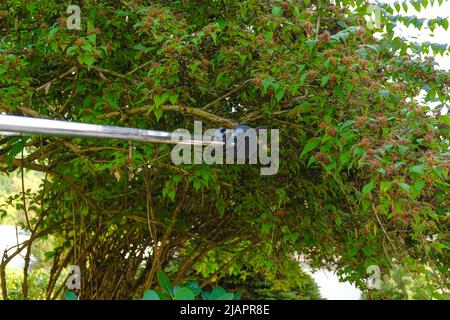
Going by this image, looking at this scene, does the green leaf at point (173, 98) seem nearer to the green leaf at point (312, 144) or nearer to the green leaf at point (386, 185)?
the green leaf at point (312, 144)

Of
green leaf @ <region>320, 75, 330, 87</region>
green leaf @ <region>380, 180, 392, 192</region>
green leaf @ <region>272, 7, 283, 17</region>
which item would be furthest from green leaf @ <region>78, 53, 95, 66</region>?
green leaf @ <region>380, 180, 392, 192</region>

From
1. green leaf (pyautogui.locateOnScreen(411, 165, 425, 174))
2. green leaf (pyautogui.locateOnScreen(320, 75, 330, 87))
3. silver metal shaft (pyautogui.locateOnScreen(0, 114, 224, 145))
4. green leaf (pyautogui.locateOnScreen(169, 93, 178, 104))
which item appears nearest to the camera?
silver metal shaft (pyautogui.locateOnScreen(0, 114, 224, 145))

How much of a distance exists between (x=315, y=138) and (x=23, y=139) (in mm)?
952

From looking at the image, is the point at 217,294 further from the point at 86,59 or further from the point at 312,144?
the point at 86,59

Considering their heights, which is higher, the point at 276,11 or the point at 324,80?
the point at 276,11

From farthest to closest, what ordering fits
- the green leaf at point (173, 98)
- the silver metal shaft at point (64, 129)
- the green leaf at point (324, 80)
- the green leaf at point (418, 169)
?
the green leaf at point (173, 98), the green leaf at point (324, 80), the green leaf at point (418, 169), the silver metal shaft at point (64, 129)

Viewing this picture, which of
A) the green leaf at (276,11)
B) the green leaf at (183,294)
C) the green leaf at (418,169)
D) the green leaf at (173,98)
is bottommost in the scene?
the green leaf at (183,294)

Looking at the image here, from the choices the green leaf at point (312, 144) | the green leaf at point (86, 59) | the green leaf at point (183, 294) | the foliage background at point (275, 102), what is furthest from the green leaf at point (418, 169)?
the green leaf at point (86, 59)

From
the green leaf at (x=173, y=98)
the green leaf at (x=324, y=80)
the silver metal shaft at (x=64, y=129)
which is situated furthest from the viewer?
the green leaf at (x=173, y=98)

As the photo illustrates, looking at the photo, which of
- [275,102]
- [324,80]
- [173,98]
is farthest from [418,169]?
[173,98]

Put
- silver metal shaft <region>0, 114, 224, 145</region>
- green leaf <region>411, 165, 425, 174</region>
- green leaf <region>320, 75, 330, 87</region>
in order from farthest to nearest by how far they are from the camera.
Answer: green leaf <region>320, 75, 330, 87</region>, green leaf <region>411, 165, 425, 174</region>, silver metal shaft <region>0, 114, 224, 145</region>

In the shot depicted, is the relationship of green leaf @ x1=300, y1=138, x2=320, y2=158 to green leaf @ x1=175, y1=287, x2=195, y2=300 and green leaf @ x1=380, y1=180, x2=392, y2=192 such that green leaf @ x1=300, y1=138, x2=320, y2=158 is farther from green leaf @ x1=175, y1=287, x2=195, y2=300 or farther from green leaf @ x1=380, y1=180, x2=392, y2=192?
green leaf @ x1=175, y1=287, x2=195, y2=300

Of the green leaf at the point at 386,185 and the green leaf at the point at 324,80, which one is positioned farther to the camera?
the green leaf at the point at 324,80
